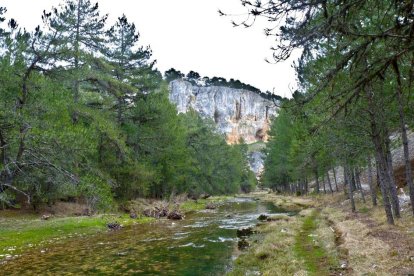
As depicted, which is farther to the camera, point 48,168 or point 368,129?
point 48,168

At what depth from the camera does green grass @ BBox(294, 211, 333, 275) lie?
12695 millimetres

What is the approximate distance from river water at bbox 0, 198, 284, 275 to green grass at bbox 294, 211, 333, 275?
9.80ft

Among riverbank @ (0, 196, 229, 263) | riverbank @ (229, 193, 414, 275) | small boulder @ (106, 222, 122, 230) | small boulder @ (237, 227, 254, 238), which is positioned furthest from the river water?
small boulder @ (106, 222, 122, 230)

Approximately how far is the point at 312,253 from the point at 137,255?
777cm

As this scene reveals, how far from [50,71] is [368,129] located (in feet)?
65.8

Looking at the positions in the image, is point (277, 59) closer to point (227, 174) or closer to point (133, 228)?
point (133, 228)

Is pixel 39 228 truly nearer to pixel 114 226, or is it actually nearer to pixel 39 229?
pixel 39 229

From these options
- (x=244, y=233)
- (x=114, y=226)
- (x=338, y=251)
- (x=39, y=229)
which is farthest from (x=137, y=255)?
(x=114, y=226)

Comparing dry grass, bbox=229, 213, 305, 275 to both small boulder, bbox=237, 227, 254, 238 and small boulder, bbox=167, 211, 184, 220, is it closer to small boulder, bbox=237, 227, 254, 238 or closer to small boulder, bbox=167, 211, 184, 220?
small boulder, bbox=237, 227, 254, 238

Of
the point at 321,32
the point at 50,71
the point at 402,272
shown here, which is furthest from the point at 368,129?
the point at 50,71

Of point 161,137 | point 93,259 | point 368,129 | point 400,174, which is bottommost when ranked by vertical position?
point 93,259

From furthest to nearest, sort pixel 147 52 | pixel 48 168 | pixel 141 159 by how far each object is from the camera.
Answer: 1. pixel 147 52
2. pixel 141 159
3. pixel 48 168

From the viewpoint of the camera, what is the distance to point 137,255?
17.6m

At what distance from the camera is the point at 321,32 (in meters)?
7.19
